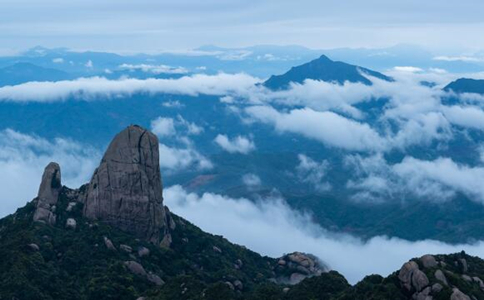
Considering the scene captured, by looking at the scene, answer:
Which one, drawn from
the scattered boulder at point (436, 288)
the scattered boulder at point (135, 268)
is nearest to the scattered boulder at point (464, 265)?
the scattered boulder at point (436, 288)

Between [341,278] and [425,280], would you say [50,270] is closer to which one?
[341,278]

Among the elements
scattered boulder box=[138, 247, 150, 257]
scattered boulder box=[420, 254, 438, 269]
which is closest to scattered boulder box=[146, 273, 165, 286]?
scattered boulder box=[138, 247, 150, 257]

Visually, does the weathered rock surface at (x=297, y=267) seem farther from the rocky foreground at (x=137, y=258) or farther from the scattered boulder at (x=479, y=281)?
the scattered boulder at (x=479, y=281)

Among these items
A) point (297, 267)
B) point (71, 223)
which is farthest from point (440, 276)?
point (71, 223)

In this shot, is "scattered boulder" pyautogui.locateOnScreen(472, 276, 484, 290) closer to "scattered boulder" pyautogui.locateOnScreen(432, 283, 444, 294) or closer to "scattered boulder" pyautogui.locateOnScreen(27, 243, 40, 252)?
"scattered boulder" pyautogui.locateOnScreen(432, 283, 444, 294)

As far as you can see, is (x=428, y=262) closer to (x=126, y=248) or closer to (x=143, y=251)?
(x=143, y=251)
